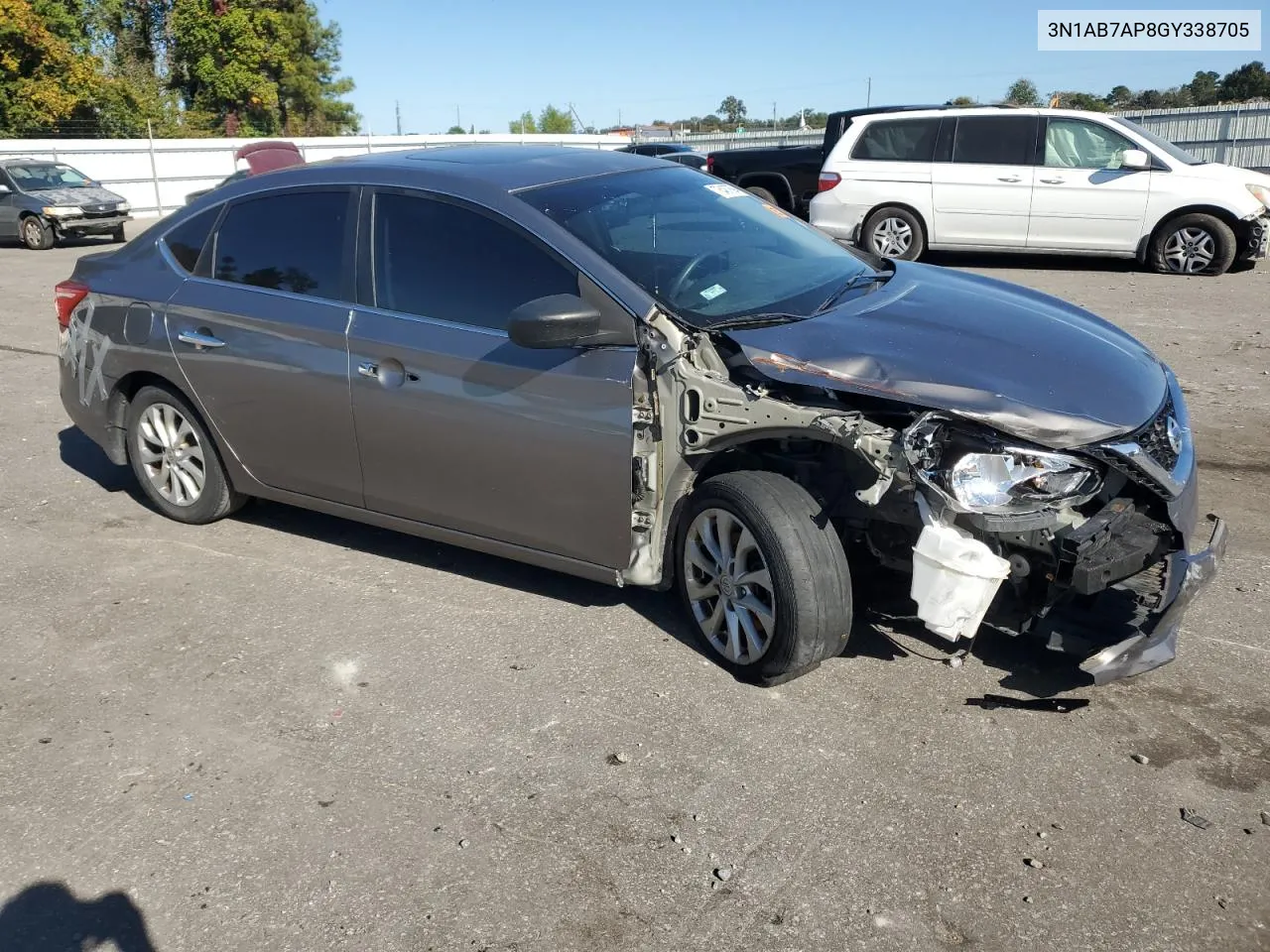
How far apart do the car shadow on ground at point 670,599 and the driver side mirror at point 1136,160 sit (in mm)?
9612

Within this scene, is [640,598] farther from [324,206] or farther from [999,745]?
[324,206]

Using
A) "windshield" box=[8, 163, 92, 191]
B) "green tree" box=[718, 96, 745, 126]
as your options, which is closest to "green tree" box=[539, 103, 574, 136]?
"green tree" box=[718, 96, 745, 126]

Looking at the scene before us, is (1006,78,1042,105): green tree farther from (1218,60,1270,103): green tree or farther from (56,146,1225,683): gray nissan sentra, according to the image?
(56,146,1225,683): gray nissan sentra

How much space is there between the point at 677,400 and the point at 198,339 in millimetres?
2450

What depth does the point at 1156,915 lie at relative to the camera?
280 centimetres

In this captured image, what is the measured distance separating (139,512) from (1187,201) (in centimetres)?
1095

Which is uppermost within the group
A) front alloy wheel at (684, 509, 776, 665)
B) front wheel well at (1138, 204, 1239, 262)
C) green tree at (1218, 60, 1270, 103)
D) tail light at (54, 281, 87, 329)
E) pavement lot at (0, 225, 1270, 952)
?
green tree at (1218, 60, 1270, 103)

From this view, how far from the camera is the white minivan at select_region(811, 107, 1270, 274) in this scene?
12.1 metres

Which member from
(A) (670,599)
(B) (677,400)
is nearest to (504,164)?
(B) (677,400)

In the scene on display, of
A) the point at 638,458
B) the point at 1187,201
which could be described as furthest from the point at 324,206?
the point at 1187,201

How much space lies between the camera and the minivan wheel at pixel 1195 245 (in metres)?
12.1

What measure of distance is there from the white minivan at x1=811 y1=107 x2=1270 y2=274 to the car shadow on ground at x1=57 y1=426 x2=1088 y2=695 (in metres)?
9.56

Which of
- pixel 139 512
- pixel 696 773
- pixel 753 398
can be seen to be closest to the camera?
pixel 696 773

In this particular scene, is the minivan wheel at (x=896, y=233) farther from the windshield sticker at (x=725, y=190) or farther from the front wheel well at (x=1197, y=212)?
the windshield sticker at (x=725, y=190)
